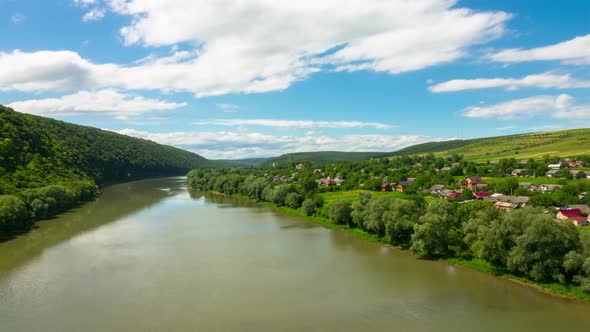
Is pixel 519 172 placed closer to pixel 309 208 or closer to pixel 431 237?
pixel 309 208

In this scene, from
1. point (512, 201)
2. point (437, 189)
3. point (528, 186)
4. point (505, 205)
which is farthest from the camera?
point (437, 189)

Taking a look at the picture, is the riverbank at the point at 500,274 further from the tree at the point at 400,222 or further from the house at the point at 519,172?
the house at the point at 519,172

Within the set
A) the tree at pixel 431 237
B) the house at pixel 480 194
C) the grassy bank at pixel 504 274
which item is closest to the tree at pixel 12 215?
the grassy bank at pixel 504 274

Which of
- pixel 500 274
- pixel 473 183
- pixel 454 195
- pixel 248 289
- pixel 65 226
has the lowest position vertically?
pixel 500 274

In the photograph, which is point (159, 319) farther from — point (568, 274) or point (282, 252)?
point (568, 274)

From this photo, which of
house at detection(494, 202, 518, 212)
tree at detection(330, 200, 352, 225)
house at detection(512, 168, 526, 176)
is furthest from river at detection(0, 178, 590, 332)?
house at detection(512, 168, 526, 176)

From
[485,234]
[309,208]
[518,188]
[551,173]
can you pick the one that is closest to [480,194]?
[518,188]

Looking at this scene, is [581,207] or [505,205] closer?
[581,207]

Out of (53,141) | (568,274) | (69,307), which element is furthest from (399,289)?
(53,141)
